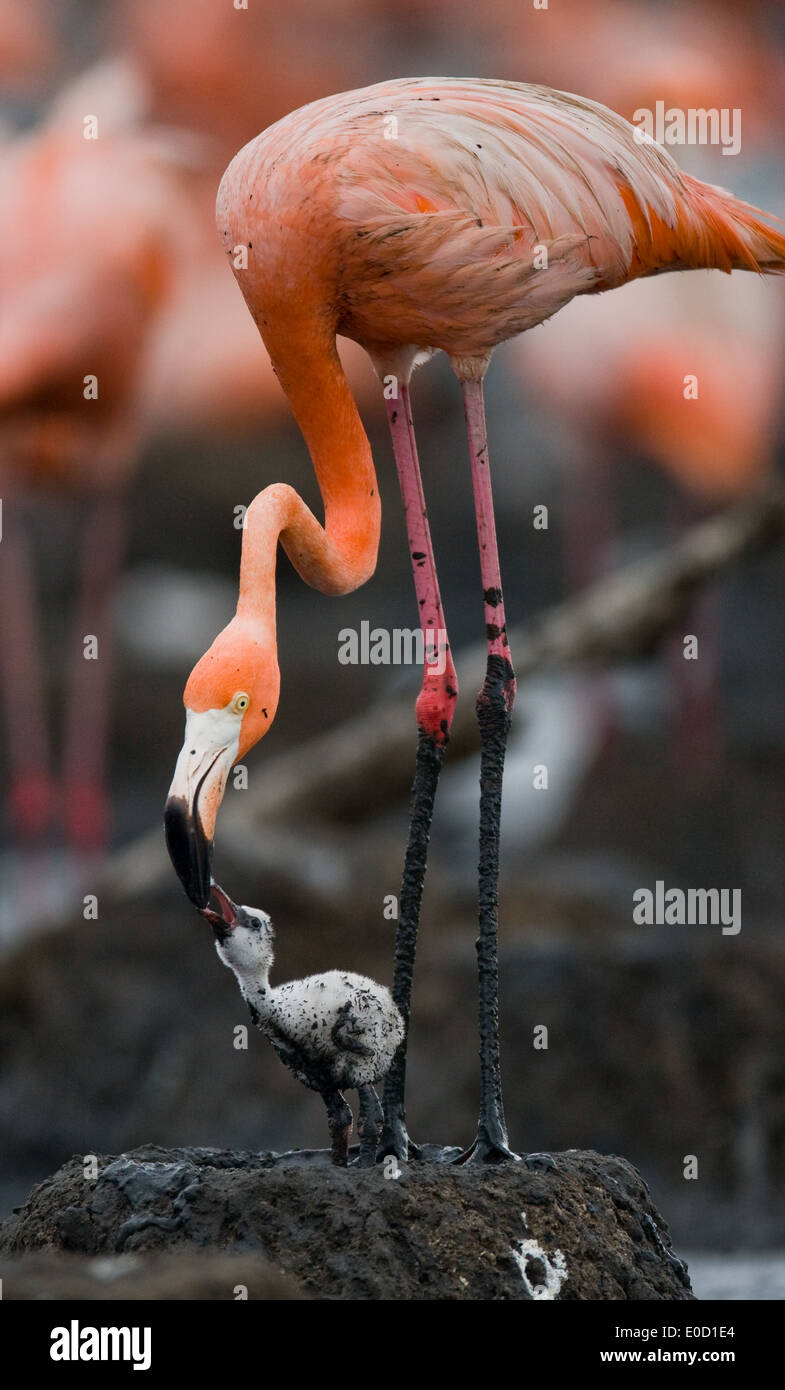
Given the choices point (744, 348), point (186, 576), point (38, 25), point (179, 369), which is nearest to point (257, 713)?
point (179, 369)

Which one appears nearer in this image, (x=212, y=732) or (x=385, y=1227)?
(x=385, y=1227)

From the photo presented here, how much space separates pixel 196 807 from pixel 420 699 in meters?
1.09

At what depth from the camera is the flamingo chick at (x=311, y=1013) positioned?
4.34m

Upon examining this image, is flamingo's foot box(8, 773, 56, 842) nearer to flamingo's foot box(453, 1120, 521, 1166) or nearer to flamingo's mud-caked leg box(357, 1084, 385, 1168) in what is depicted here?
flamingo's mud-caked leg box(357, 1084, 385, 1168)

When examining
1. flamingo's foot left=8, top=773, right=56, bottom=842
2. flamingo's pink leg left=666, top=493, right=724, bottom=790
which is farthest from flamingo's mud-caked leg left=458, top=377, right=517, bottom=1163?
flamingo's pink leg left=666, top=493, right=724, bottom=790

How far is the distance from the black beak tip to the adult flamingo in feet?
→ 0.46

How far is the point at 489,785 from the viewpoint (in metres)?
4.79

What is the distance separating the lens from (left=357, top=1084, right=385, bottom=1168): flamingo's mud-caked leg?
4.73 metres

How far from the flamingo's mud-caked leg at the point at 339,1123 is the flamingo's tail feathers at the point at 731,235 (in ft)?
8.37

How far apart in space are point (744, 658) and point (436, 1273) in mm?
11451

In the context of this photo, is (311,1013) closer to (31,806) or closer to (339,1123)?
(339,1123)

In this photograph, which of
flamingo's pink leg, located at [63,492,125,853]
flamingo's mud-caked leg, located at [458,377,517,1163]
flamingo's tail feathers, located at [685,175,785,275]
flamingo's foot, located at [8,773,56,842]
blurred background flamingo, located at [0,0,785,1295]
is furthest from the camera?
flamingo's pink leg, located at [63,492,125,853]

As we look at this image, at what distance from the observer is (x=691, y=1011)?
825 centimetres

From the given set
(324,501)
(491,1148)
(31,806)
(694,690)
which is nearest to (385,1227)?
(491,1148)
